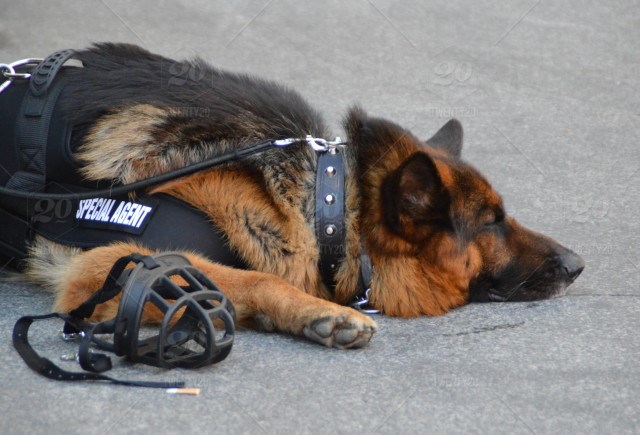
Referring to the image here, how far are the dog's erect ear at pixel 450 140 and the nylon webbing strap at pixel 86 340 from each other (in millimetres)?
1775

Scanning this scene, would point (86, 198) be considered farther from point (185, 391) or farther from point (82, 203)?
point (185, 391)

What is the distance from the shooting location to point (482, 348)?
3.41m

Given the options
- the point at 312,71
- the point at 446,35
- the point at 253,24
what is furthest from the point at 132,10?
the point at 446,35

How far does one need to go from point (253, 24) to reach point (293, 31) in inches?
15.1

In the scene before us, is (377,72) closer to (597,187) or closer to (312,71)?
(312,71)

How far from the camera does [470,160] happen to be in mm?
5855

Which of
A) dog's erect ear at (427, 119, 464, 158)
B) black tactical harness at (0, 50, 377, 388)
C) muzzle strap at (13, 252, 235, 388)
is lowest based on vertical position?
muzzle strap at (13, 252, 235, 388)

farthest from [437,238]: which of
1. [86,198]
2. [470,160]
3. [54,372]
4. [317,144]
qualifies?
[470,160]

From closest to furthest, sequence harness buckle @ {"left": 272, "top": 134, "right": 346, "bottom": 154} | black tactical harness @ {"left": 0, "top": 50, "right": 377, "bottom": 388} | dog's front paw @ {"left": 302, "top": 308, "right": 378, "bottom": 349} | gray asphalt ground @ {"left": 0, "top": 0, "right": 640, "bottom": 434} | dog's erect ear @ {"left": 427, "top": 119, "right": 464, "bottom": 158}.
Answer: gray asphalt ground @ {"left": 0, "top": 0, "right": 640, "bottom": 434} → dog's front paw @ {"left": 302, "top": 308, "right": 378, "bottom": 349} → black tactical harness @ {"left": 0, "top": 50, "right": 377, "bottom": 388} → harness buckle @ {"left": 272, "top": 134, "right": 346, "bottom": 154} → dog's erect ear @ {"left": 427, "top": 119, "right": 464, "bottom": 158}

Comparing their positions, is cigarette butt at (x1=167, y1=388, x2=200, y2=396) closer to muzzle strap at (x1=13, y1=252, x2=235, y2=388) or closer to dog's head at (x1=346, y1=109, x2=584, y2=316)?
muzzle strap at (x1=13, y1=252, x2=235, y2=388)

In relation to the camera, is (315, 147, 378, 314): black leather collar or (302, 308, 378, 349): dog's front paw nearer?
(302, 308, 378, 349): dog's front paw

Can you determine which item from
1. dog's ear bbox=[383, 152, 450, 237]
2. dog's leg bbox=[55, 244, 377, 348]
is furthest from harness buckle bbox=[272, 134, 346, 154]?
dog's leg bbox=[55, 244, 377, 348]

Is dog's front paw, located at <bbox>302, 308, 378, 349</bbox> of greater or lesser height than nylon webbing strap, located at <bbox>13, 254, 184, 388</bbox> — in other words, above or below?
above

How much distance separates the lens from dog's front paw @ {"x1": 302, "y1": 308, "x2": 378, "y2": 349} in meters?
3.19
